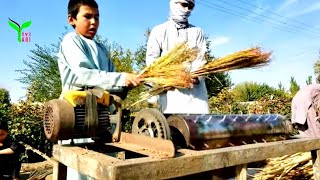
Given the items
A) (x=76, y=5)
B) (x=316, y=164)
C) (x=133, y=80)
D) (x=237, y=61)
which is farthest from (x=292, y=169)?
(x=76, y=5)

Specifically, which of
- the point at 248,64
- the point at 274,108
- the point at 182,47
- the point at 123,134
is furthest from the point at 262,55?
the point at 274,108

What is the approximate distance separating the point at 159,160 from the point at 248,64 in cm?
126

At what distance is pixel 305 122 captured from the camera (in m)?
4.68

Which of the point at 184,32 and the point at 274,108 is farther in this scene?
the point at 274,108

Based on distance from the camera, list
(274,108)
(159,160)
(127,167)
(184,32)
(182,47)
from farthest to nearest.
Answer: (274,108)
(184,32)
(182,47)
(159,160)
(127,167)

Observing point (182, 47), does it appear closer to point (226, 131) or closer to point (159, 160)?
point (226, 131)

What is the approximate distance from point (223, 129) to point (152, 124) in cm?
41

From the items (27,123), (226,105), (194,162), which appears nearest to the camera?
(194,162)

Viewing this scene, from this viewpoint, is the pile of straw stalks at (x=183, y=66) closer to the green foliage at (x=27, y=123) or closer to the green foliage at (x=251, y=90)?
the green foliage at (x=27, y=123)

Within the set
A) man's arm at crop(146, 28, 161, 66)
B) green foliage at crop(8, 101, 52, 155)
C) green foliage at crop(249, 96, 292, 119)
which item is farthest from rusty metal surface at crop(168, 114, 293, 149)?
green foliage at crop(249, 96, 292, 119)

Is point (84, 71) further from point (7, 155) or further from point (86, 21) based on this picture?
point (7, 155)

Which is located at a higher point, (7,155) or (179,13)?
(179,13)

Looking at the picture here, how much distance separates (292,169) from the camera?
2.93 meters

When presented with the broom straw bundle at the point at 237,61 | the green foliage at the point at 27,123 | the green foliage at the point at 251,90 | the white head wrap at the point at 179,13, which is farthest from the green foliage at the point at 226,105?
the green foliage at the point at 251,90
